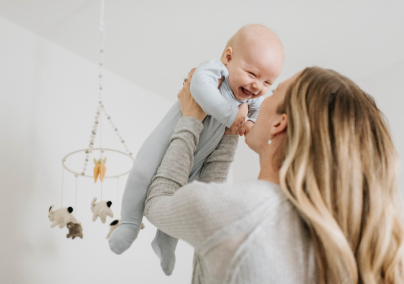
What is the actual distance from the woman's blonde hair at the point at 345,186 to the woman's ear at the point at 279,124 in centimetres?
5

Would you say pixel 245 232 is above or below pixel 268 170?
below

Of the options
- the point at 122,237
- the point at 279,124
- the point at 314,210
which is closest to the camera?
the point at 314,210

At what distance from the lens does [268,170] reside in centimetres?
76

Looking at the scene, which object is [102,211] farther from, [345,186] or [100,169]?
[345,186]

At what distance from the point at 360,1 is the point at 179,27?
1065 mm

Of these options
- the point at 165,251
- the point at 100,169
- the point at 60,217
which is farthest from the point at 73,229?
the point at 165,251

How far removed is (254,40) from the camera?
999 mm

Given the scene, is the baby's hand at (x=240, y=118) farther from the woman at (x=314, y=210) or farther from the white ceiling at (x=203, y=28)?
the white ceiling at (x=203, y=28)

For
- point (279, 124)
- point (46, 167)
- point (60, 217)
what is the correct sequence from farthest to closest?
point (46, 167), point (60, 217), point (279, 124)

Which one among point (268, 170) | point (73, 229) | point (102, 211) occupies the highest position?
point (268, 170)

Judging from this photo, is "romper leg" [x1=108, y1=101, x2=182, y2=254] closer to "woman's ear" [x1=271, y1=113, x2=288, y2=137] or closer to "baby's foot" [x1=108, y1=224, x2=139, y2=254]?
"baby's foot" [x1=108, y1=224, x2=139, y2=254]

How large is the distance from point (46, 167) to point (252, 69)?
1.50 metres

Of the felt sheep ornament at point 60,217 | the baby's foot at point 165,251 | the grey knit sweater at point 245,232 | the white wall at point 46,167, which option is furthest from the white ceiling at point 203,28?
the grey knit sweater at point 245,232

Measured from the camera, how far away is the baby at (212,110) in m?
0.88
